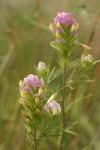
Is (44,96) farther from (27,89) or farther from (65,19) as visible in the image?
(65,19)

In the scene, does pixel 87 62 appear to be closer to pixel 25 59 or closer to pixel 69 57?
pixel 69 57

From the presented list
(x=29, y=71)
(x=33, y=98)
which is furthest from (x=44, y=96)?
(x=29, y=71)

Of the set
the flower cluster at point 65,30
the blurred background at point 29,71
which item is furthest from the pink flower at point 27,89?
the blurred background at point 29,71

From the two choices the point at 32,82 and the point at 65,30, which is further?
the point at 65,30

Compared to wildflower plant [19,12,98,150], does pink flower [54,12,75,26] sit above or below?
above

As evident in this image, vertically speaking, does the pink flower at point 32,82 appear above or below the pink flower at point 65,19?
below

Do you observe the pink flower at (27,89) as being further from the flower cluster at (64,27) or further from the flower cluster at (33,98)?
the flower cluster at (64,27)

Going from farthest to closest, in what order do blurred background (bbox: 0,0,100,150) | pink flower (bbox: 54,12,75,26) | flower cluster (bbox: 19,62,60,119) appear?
1. blurred background (bbox: 0,0,100,150)
2. pink flower (bbox: 54,12,75,26)
3. flower cluster (bbox: 19,62,60,119)

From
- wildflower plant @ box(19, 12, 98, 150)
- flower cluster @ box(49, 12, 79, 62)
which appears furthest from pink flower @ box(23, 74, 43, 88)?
flower cluster @ box(49, 12, 79, 62)

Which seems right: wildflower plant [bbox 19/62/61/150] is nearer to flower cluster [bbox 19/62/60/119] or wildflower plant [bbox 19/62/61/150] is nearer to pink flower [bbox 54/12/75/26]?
flower cluster [bbox 19/62/60/119]
